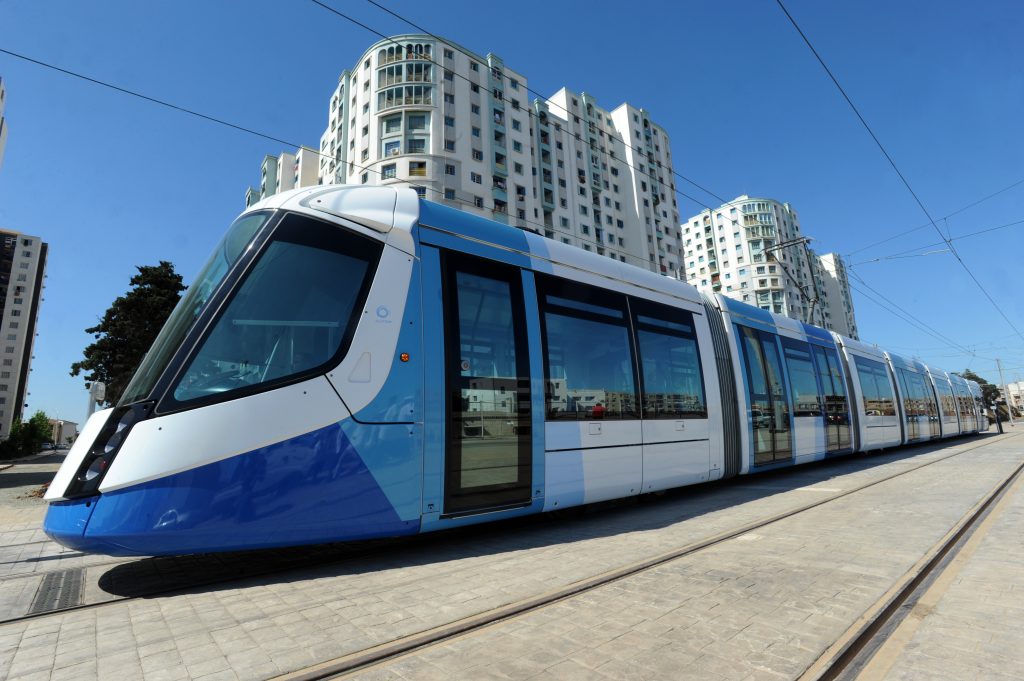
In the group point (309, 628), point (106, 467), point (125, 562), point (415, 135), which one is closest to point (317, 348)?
point (106, 467)

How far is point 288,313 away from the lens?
172 inches

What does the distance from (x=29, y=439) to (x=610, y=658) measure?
54.7 meters

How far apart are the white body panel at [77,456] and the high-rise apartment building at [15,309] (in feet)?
451

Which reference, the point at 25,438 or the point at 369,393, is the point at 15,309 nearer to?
the point at 25,438

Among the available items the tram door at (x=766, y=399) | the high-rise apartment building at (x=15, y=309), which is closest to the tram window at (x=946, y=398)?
the tram door at (x=766, y=399)

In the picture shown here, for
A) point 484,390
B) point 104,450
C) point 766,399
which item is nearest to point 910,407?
point 766,399

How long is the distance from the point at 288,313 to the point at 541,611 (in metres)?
3.08

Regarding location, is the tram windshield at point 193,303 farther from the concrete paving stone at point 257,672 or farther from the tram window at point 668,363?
the tram window at point 668,363

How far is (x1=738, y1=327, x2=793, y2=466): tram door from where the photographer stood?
30.9 feet

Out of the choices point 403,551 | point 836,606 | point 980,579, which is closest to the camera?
point 836,606

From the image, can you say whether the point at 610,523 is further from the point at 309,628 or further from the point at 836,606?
the point at 309,628

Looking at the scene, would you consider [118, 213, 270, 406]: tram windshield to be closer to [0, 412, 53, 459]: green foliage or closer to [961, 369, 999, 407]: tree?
[0, 412, 53, 459]: green foliage

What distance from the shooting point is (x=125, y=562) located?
4867 mm

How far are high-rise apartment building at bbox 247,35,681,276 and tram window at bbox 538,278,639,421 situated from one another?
31.9m
